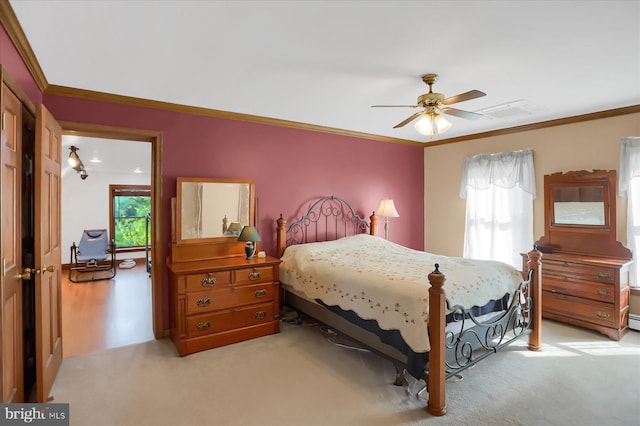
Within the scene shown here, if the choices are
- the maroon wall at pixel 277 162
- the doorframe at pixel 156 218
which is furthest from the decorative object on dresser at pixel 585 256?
the doorframe at pixel 156 218

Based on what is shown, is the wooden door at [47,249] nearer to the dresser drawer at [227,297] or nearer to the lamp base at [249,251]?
the dresser drawer at [227,297]

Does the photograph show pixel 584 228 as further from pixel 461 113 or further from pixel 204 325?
pixel 204 325

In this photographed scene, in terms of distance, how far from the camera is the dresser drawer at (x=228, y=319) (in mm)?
3141

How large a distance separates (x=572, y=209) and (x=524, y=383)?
102 inches

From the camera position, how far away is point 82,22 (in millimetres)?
2014

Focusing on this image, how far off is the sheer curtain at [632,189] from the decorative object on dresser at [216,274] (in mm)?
3930

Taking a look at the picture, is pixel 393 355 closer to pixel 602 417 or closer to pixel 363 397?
pixel 363 397

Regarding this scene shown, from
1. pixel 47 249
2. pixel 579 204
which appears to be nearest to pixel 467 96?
pixel 579 204

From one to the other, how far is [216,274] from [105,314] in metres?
2.18

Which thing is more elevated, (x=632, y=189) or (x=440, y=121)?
(x=440, y=121)

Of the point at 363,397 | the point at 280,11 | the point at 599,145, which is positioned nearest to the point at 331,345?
the point at 363,397

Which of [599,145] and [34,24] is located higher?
[34,24]

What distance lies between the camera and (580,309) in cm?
365

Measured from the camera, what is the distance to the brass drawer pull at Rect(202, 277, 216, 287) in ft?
10.5
